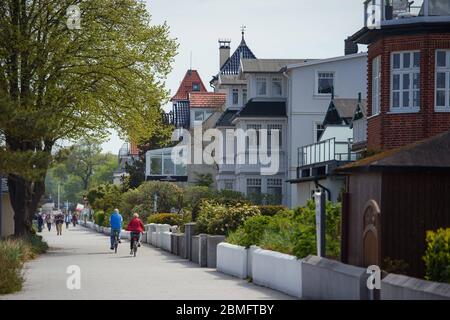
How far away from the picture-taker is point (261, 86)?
224ft

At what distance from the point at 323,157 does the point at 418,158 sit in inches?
1311

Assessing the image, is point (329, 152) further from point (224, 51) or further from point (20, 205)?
point (224, 51)

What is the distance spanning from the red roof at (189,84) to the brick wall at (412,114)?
267 feet

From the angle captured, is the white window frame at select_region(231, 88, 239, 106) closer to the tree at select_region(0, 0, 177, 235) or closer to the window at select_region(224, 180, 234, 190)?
the window at select_region(224, 180, 234, 190)

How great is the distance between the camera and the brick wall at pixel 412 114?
32.9m

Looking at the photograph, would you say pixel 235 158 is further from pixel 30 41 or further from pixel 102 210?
pixel 30 41

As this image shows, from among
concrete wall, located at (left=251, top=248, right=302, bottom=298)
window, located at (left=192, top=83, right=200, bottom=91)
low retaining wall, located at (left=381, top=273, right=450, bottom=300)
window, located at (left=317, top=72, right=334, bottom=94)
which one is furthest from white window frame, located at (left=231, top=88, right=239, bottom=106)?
low retaining wall, located at (left=381, top=273, right=450, bottom=300)

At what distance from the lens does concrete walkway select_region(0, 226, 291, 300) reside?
20531mm

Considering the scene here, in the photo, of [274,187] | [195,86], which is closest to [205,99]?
[195,86]

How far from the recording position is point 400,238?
17.3 m

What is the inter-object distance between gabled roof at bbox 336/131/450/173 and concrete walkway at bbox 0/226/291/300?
3920 millimetres

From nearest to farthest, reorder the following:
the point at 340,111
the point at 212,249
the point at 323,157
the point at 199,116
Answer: the point at 212,249
the point at 323,157
the point at 340,111
the point at 199,116

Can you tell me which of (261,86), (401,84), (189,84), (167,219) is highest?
(189,84)

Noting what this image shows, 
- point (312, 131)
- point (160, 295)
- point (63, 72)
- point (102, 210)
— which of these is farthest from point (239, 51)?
point (160, 295)
